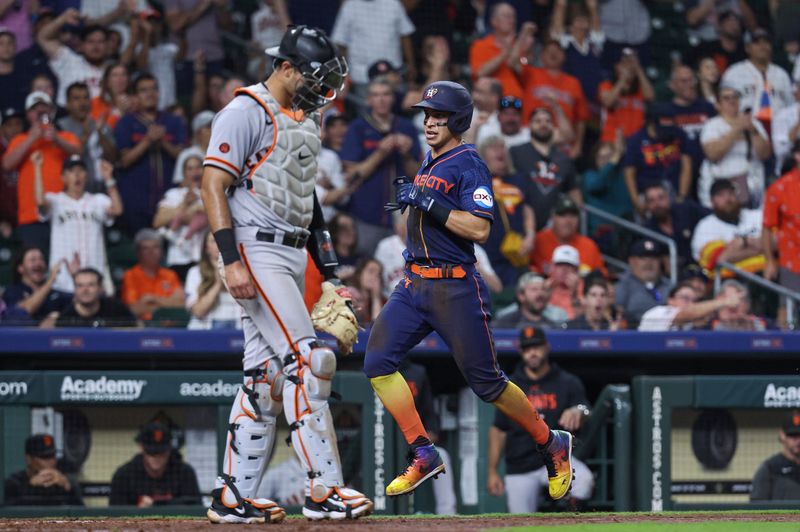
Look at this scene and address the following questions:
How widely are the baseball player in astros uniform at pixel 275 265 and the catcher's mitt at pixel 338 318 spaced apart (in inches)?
7.2

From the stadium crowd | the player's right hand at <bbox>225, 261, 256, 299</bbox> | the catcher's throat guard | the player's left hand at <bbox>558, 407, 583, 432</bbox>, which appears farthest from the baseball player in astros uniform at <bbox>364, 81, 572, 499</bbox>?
the stadium crowd

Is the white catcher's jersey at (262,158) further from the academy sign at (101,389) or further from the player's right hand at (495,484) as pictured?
the player's right hand at (495,484)

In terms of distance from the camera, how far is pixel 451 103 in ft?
17.9

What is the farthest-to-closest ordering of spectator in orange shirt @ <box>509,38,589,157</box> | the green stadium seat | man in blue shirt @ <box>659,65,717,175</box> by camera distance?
man in blue shirt @ <box>659,65,717,175</box> < spectator in orange shirt @ <box>509,38,589,157</box> < the green stadium seat

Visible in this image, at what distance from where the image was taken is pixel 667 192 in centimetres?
1122

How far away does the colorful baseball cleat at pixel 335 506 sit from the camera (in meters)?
5.29

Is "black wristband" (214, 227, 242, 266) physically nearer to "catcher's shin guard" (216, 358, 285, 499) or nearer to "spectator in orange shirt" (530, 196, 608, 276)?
"catcher's shin guard" (216, 358, 285, 499)

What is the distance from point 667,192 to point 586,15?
2343mm

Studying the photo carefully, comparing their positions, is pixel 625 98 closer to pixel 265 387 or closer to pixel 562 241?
pixel 562 241

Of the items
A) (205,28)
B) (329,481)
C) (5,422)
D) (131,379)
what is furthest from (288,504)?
(205,28)

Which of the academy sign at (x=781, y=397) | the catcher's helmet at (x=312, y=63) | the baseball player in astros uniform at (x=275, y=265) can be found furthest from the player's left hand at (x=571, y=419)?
the catcher's helmet at (x=312, y=63)

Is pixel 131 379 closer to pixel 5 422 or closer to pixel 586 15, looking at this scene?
pixel 5 422

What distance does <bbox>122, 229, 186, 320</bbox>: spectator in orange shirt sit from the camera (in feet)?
31.4

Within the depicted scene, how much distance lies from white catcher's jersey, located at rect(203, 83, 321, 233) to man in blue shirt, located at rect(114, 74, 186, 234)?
5.08m
